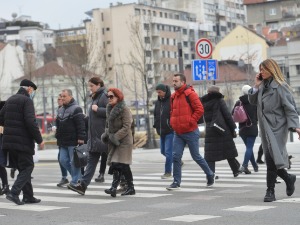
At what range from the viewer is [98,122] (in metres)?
14.6

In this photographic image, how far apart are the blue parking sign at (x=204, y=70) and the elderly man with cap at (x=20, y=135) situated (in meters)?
10.7

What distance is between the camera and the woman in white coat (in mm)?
11328

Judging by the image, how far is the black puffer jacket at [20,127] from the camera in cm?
1252

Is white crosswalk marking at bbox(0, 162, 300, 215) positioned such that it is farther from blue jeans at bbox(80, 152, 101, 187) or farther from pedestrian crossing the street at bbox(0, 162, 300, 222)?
blue jeans at bbox(80, 152, 101, 187)

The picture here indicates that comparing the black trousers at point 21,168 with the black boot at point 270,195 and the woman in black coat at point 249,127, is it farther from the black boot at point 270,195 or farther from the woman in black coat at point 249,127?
the woman in black coat at point 249,127

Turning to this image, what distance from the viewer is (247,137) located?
1802cm

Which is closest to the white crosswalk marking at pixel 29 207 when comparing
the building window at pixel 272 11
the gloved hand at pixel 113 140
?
the gloved hand at pixel 113 140

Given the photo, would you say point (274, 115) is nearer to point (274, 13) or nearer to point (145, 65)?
point (145, 65)

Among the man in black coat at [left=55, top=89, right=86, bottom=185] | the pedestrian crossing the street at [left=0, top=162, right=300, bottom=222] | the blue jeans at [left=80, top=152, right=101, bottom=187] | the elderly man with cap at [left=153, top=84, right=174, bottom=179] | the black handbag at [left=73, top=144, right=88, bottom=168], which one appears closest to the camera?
the pedestrian crossing the street at [left=0, top=162, right=300, bottom=222]

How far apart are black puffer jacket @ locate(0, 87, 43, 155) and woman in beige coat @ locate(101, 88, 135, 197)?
4.20ft

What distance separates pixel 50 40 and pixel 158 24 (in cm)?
4744

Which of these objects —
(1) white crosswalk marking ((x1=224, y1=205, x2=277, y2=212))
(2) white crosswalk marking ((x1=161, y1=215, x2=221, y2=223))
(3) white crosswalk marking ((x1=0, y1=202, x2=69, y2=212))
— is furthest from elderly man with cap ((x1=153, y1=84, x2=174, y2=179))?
(2) white crosswalk marking ((x1=161, y1=215, x2=221, y2=223))

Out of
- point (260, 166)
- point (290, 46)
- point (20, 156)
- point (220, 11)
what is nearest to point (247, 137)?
point (260, 166)

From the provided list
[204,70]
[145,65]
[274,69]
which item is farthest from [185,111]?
[145,65]
